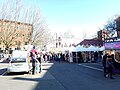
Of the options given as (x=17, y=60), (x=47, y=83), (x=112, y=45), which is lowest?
(x=47, y=83)

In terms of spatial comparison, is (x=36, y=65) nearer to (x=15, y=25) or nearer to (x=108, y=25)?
(x=15, y=25)

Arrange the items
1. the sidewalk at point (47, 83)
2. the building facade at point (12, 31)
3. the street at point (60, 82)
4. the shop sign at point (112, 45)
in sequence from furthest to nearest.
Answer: the building facade at point (12, 31) < the shop sign at point (112, 45) < the street at point (60, 82) < the sidewalk at point (47, 83)

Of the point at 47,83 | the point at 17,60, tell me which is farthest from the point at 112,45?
the point at 47,83

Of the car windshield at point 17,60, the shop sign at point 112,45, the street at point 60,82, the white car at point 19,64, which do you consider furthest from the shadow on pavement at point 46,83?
the shop sign at point 112,45

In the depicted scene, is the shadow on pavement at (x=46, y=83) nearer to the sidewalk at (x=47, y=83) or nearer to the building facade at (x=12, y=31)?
the sidewalk at (x=47, y=83)

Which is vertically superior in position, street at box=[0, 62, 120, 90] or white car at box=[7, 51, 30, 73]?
white car at box=[7, 51, 30, 73]

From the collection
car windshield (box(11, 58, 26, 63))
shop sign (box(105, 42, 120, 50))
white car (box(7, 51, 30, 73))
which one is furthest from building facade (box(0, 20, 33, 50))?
shop sign (box(105, 42, 120, 50))

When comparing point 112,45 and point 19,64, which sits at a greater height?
point 112,45

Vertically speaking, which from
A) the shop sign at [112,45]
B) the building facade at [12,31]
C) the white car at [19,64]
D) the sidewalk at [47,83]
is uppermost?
the building facade at [12,31]

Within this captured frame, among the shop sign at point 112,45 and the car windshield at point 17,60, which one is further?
the car windshield at point 17,60

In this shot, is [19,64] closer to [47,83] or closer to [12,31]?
[47,83]

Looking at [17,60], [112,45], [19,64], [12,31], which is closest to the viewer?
[19,64]

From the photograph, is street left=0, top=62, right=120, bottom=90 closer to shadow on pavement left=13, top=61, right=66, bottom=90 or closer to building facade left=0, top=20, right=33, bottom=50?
shadow on pavement left=13, top=61, right=66, bottom=90

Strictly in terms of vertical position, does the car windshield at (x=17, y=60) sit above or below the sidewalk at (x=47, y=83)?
above
